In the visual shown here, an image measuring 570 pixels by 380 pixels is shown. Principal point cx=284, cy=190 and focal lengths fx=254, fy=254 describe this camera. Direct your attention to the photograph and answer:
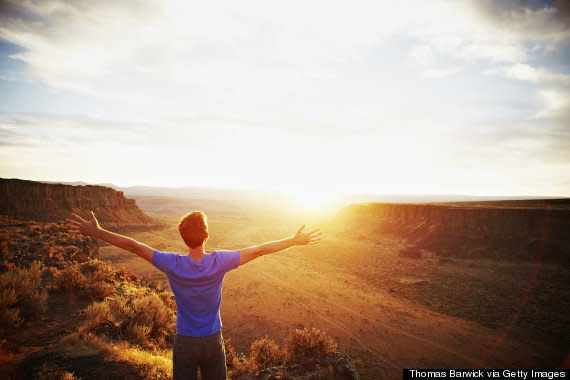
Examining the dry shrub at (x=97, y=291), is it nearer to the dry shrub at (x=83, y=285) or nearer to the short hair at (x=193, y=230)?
the dry shrub at (x=83, y=285)

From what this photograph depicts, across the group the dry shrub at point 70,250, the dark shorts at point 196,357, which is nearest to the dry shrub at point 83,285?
the dry shrub at point 70,250

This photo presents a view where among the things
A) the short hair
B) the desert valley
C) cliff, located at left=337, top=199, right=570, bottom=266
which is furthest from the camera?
cliff, located at left=337, top=199, right=570, bottom=266

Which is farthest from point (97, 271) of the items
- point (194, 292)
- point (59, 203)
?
point (59, 203)

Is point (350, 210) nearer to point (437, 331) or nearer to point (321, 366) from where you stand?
point (437, 331)

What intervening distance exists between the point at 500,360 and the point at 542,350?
2.15 metres

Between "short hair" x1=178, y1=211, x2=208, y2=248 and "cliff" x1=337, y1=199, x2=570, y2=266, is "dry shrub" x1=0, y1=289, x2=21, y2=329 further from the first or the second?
"cliff" x1=337, y1=199, x2=570, y2=266

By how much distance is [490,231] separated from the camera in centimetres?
2300

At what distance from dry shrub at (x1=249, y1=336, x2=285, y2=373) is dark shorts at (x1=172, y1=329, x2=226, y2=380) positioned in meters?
5.36

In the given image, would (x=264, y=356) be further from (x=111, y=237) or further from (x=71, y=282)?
(x=71, y=282)

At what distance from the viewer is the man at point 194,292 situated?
2.55 metres

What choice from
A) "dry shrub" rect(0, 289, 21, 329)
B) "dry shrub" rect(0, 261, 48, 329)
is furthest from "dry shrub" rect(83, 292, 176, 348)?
"dry shrub" rect(0, 289, 21, 329)

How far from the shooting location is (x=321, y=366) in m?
5.75

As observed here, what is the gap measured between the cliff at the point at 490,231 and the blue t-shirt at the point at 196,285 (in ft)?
83.3

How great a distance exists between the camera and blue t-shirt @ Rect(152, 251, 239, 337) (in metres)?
2.55
